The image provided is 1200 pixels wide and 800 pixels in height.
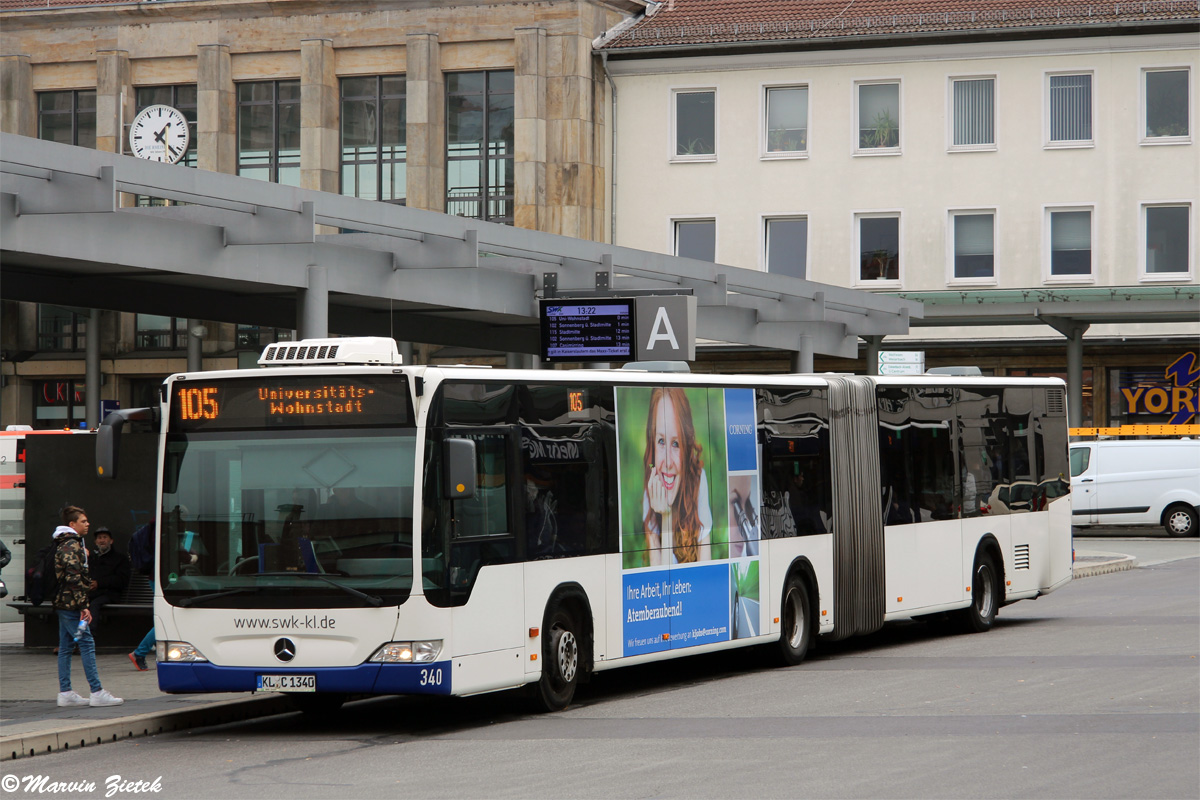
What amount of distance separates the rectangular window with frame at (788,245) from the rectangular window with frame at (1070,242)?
6687mm

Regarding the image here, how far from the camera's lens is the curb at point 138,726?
1091 centimetres

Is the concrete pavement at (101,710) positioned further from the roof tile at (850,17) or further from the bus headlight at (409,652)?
the roof tile at (850,17)

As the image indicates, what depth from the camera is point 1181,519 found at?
3691 cm

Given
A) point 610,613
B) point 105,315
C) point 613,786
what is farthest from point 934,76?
point 613,786

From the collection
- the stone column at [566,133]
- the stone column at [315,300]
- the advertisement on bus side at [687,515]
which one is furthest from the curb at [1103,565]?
the stone column at [566,133]

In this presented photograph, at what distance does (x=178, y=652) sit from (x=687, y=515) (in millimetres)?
4706

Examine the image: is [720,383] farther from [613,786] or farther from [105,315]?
[105,315]

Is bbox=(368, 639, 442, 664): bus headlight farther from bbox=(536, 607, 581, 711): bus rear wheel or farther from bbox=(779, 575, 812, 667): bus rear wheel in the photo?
bbox=(779, 575, 812, 667): bus rear wheel

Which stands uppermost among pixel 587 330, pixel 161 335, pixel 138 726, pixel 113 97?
pixel 113 97

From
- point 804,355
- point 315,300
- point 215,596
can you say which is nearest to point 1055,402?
point 315,300

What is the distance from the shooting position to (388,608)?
451 inches

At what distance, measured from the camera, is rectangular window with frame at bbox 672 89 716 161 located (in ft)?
156

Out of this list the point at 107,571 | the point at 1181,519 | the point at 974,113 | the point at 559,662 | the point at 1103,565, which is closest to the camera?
the point at 559,662

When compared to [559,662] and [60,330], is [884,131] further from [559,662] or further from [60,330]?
[559,662]
